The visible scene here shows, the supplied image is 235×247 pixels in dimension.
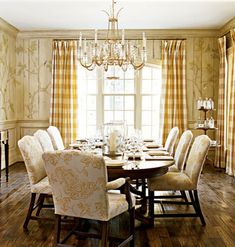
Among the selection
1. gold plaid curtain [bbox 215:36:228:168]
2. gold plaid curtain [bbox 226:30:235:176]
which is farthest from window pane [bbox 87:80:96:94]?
gold plaid curtain [bbox 226:30:235:176]

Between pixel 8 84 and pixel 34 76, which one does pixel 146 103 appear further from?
pixel 8 84

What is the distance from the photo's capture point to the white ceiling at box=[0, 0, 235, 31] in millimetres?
5449

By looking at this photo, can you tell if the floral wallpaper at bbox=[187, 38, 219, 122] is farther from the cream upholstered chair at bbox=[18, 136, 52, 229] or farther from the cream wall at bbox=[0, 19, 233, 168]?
the cream upholstered chair at bbox=[18, 136, 52, 229]

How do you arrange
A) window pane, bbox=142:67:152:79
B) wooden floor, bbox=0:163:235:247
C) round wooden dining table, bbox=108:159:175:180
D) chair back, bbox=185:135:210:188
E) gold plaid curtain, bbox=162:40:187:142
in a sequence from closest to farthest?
round wooden dining table, bbox=108:159:175:180 → wooden floor, bbox=0:163:235:247 → chair back, bbox=185:135:210:188 → gold plaid curtain, bbox=162:40:187:142 → window pane, bbox=142:67:152:79

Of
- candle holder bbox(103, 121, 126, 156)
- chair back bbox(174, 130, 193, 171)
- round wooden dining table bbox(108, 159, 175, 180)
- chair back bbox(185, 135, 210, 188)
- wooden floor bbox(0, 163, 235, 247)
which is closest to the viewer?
round wooden dining table bbox(108, 159, 175, 180)

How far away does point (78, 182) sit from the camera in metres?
2.81

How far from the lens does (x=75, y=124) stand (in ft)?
24.1

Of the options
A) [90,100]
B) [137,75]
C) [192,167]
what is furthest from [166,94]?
[192,167]

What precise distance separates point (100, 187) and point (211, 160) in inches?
198

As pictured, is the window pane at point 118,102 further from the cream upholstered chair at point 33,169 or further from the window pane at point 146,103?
the cream upholstered chair at point 33,169

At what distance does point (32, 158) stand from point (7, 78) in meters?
3.81

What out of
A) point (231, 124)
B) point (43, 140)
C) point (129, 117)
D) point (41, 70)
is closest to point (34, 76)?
point (41, 70)

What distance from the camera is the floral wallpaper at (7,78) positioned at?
22.1 feet

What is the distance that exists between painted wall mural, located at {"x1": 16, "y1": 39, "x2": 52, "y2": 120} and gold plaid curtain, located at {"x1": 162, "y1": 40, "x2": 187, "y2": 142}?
2429 mm
